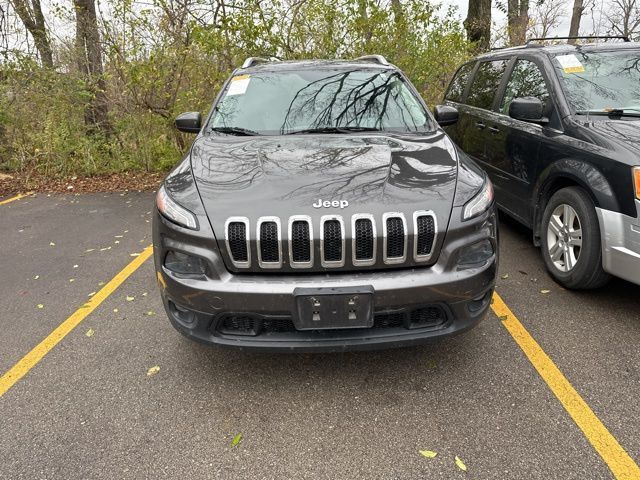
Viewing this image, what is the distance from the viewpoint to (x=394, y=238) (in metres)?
2.22

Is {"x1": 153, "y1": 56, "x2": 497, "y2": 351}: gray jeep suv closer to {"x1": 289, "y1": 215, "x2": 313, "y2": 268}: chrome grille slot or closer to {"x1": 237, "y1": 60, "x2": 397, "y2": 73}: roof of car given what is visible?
{"x1": 289, "y1": 215, "x2": 313, "y2": 268}: chrome grille slot

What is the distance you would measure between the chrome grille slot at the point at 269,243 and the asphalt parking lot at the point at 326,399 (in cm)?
80

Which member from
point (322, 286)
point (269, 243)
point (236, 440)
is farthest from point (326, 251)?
point (236, 440)

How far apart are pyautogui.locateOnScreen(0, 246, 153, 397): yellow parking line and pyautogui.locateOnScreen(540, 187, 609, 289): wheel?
355 cm

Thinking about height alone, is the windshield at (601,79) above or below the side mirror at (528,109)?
above

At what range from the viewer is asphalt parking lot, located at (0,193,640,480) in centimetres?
211

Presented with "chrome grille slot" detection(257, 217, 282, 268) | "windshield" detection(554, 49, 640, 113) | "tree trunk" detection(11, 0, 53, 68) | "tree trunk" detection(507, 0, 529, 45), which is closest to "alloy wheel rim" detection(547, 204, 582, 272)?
"windshield" detection(554, 49, 640, 113)

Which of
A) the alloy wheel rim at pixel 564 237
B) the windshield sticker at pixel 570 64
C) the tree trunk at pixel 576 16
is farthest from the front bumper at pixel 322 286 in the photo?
the tree trunk at pixel 576 16

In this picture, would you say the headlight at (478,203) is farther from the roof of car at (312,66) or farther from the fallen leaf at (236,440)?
the roof of car at (312,66)

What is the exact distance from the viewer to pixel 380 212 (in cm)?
225

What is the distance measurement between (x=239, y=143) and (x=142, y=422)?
1705mm

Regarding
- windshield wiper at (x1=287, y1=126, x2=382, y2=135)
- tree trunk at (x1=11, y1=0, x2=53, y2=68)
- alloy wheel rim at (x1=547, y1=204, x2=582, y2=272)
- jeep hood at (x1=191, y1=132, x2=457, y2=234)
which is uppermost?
tree trunk at (x1=11, y1=0, x2=53, y2=68)

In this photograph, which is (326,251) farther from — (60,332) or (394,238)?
(60,332)

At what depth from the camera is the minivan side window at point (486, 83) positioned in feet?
16.2
